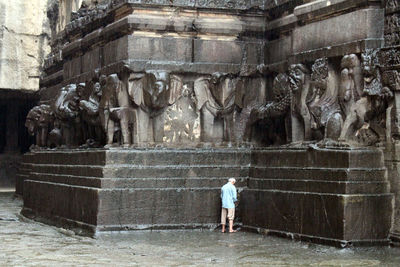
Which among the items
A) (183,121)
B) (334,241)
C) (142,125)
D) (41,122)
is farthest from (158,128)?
(41,122)

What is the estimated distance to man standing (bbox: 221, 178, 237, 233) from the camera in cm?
1675

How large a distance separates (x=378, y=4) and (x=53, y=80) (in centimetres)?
1331

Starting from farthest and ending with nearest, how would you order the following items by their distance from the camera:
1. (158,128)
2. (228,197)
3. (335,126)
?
1. (158,128)
2. (228,197)
3. (335,126)

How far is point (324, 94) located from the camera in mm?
16219

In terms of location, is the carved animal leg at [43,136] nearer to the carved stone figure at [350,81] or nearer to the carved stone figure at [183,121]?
the carved stone figure at [183,121]

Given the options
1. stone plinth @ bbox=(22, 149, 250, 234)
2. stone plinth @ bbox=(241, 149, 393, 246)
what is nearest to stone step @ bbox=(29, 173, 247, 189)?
stone plinth @ bbox=(22, 149, 250, 234)

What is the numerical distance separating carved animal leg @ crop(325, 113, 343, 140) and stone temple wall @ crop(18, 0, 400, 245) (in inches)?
0.9

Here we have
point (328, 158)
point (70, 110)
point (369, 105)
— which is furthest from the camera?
point (70, 110)

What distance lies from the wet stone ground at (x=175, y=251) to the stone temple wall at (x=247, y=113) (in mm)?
498

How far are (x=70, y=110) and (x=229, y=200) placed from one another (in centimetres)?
606

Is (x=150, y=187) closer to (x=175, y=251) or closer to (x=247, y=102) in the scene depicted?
(x=175, y=251)

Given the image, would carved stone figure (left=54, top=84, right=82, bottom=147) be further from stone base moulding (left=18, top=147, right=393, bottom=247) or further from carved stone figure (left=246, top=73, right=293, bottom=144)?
carved stone figure (left=246, top=73, right=293, bottom=144)

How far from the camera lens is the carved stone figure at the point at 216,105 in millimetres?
18422

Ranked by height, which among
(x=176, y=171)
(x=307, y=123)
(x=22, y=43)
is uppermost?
(x=22, y=43)
